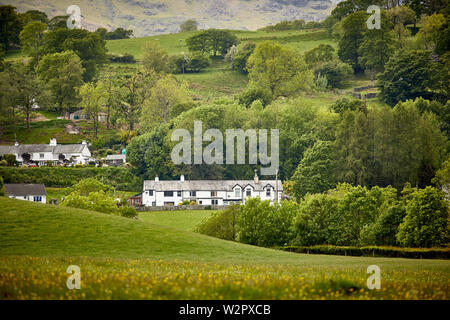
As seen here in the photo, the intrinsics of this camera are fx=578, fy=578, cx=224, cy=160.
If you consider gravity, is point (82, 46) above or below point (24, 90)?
above

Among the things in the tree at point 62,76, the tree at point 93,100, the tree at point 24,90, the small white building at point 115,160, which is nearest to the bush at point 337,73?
the tree at point 93,100

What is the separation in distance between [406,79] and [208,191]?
60225 millimetres

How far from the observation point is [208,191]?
116688 millimetres

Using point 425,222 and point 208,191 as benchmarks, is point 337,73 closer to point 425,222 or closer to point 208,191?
point 208,191

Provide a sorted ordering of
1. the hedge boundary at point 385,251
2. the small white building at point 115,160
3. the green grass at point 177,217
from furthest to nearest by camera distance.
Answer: the small white building at point 115,160, the green grass at point 177,217, the hedge boundary at point 385,251

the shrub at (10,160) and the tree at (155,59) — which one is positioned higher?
the tree at (155,59)

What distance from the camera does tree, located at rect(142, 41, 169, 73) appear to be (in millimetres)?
182250

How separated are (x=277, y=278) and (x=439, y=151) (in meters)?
92.3

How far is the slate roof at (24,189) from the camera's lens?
9881 centimetres

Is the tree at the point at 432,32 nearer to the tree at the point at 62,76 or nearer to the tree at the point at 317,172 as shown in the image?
the tree at the point at 317,172

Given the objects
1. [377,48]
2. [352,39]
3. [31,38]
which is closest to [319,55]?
[352,39]

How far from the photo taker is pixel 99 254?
3528 cm

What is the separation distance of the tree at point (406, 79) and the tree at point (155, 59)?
234ft

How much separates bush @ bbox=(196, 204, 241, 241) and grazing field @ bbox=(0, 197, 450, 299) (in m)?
27.9
